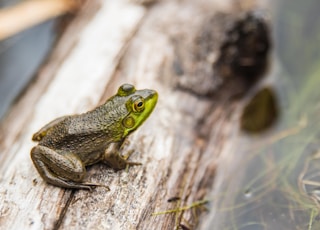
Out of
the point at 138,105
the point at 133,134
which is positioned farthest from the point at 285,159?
the point at 138,105

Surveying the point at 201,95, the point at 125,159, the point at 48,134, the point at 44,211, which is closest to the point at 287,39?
the point at 201,95

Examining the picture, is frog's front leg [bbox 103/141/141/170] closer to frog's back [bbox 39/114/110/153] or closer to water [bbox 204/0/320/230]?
frog's back [bbox 39/114/110/153]

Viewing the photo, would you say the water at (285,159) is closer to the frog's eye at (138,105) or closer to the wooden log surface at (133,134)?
the wooden log surface at (133,134)

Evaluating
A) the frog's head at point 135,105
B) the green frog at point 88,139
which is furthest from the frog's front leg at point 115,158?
the frog's head at point 135,105

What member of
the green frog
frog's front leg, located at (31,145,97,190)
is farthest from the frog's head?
frog's front leg, located at (31,145,97,190)

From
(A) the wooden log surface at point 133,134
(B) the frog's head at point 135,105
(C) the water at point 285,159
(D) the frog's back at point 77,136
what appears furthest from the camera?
(C) the water at point 285,159

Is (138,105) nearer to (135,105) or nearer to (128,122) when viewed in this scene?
(135,105)
